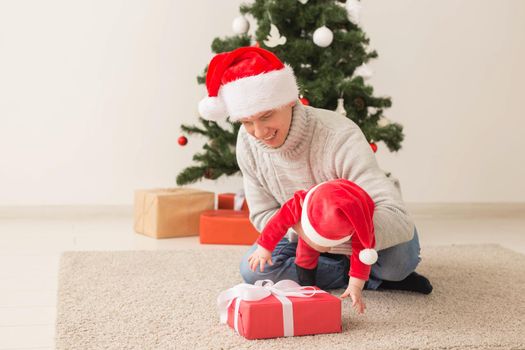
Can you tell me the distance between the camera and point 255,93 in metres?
1.44

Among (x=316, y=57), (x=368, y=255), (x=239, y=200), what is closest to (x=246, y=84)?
(x=368, y=255)

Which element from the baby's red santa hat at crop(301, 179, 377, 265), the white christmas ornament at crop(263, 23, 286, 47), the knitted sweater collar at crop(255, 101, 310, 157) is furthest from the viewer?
the white christmas ornament at crop(263, 23, 286, 47)

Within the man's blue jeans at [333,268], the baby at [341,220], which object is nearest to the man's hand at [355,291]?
the baby at [341,220]

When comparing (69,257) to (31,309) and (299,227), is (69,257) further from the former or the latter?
(299,227)

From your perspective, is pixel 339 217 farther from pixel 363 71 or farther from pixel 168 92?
pixel 168 92

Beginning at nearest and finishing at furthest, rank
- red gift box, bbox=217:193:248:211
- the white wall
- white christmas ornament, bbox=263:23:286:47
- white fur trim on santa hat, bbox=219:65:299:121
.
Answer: white fur trim on santa hat, bbox=219:65:299:121
white christmas ornament, bbox=263:23:286:47
red gift box, bbox=217:193:248:211
the white wall

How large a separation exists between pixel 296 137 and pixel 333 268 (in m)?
0.39

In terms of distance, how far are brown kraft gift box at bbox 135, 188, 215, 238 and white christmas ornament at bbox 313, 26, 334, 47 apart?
0.75 meters

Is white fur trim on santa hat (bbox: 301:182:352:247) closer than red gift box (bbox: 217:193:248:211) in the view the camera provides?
Yes

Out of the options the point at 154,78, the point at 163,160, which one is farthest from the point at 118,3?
the point at 163,160

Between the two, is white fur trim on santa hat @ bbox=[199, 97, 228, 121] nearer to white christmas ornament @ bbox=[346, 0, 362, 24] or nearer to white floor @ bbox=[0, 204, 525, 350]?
white floor @ bbox=[0, 204, 525, 350]

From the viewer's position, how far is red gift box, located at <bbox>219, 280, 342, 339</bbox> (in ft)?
4.47

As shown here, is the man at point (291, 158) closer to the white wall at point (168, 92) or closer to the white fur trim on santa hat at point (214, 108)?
the white fur trim on santa hat at point (214, 108)

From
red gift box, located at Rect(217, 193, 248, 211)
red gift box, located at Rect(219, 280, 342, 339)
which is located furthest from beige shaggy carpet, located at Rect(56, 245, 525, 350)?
red gift box, located at Rect(217, 193, 248, 211)
